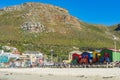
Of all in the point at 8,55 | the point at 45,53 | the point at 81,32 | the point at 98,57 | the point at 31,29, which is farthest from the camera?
the point at 81,32

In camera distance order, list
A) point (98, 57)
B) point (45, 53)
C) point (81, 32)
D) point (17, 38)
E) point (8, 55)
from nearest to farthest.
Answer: point (98, 57), point (8, 55), point (45, 53), point (17, 38), point (81, 32)

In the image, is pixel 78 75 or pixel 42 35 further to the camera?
pixel 42 35

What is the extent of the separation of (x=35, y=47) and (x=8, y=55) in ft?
126

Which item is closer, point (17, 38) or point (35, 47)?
point (35, 47)

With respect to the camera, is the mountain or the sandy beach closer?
the sandy beach

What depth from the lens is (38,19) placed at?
7638 inches

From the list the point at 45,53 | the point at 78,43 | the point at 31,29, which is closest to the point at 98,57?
the point at 45,53

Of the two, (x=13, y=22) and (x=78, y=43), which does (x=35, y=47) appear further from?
(x=13, y=22)

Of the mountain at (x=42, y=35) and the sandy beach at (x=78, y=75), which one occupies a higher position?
the mountain at (x=42, y=35)

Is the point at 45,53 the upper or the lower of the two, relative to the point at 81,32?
lower

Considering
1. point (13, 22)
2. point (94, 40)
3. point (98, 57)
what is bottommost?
point (98, 57)

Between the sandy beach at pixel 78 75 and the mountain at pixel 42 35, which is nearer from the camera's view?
the sandy beach at pixel 78 75

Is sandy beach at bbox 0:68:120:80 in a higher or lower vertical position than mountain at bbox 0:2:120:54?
lower

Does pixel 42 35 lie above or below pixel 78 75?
above
